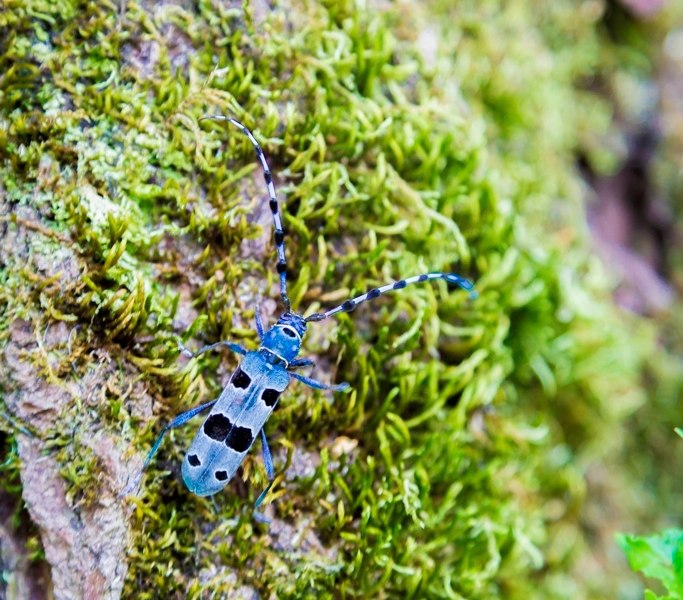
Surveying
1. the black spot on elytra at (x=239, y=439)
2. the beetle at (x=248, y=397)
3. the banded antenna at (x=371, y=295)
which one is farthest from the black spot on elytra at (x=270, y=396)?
the banded antenna at (x=371, y=295)

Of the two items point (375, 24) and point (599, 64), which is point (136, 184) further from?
point (599, 64)

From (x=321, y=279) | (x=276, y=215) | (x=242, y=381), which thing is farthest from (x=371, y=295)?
(x=242, y=381)

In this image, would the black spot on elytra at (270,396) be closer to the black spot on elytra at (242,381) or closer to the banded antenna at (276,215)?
the black spot on elytra at (242,381)

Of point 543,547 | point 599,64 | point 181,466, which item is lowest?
point 543,547

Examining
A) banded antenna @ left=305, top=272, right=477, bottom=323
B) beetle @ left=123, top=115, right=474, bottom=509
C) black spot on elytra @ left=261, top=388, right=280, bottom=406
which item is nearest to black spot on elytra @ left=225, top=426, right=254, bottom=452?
beetle @ left=123, top=115, right=474, bottom=509

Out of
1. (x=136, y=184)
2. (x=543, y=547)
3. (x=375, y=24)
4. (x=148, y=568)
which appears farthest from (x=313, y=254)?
(x=543, y=547)

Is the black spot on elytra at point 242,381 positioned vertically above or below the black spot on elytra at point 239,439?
above
